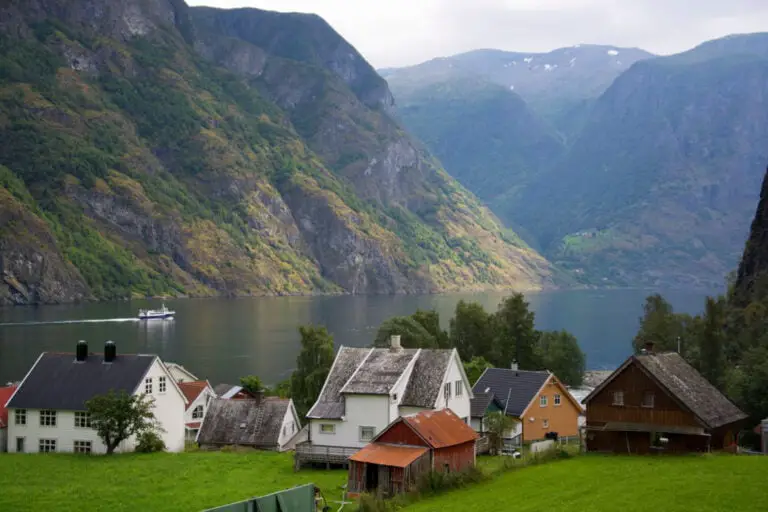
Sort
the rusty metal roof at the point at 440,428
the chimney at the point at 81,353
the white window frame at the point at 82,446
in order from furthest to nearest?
the chimney at the point at 81,353 → the white window frame at the point at 82,446 → the rusty metal roof at the point at 440,428

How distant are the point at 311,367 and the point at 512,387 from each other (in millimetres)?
23666

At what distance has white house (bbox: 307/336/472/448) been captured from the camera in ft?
192

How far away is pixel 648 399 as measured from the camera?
54.1m

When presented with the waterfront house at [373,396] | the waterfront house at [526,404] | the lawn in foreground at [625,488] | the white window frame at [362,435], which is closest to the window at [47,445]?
the waterfront house at [373,396]

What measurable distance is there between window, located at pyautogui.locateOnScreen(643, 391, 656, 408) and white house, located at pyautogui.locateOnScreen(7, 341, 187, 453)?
31.1 metres

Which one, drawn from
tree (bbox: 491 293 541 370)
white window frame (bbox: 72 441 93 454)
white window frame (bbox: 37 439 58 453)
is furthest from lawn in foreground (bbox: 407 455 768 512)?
tree (bbox: 491 293 541 370)

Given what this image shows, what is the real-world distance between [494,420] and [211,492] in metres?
22.8

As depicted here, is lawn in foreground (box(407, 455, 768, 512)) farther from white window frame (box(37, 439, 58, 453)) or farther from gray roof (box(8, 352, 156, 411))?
white window frame (box(37, 439, 58, 453))

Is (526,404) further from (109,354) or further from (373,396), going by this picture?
(109,354)

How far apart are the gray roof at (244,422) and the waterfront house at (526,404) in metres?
13.2

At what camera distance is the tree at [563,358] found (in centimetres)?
10594

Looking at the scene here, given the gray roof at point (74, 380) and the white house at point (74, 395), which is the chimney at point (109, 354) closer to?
the white house at point (74, 395)

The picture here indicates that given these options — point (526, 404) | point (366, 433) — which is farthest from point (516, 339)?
point (366, 433)

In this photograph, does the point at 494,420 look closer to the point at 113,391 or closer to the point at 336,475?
the point at 336,475
